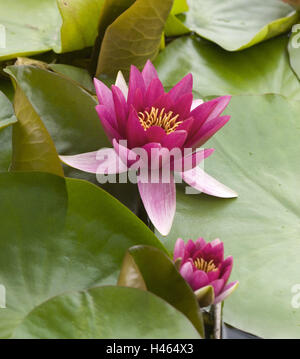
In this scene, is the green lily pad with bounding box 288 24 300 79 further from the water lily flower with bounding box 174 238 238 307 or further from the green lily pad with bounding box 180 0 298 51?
the water lily flower with bounding box 174 238 238 307

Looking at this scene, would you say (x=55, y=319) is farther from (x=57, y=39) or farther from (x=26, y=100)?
(x=57, y=39)

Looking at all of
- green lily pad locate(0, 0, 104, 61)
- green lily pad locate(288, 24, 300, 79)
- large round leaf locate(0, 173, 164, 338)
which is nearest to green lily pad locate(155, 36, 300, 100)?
green lily pad locate(288, 24, 300, 79)

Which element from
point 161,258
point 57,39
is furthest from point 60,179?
point 57,39

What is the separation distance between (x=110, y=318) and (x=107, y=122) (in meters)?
0.37

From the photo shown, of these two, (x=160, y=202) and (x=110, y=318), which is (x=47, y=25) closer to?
(x=160, y=202)

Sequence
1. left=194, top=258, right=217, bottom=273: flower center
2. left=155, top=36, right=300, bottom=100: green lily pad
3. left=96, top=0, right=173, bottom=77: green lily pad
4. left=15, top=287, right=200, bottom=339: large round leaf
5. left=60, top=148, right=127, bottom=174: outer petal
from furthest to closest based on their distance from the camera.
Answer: left=155, top=36, right=300, bottom=100: green lily pad
left=96, top=0, right=173, bottom=77: green lily pad
left=60, top=148, right=127, bottom=174: outer petal
left=194, top=258, right=217, bottom=273: flower center
left=15, top=287, right=200, bottom=339: large round leaf

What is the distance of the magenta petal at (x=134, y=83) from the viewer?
94 cm

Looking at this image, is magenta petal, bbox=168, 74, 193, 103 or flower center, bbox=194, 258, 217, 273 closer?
flower center, bbox=194, 258, 217, 273

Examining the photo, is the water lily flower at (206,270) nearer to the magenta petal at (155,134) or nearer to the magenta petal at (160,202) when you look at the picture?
the magenta petal at (160,202)

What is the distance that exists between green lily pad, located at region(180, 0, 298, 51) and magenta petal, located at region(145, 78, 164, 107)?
0.53m

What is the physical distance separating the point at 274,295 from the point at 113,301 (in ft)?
1.15

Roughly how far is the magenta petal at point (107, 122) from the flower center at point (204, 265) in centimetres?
28

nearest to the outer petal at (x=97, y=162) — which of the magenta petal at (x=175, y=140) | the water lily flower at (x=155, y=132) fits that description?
the water lily flower at (x=155, y=132)

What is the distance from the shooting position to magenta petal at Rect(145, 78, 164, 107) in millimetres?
951
